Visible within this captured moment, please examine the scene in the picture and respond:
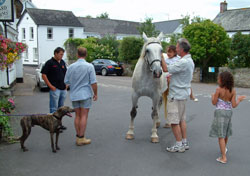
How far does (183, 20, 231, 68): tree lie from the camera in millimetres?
18766

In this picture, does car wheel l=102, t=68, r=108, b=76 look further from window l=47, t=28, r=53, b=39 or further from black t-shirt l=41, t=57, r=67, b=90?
window l=47, t=28, r=53, b=39

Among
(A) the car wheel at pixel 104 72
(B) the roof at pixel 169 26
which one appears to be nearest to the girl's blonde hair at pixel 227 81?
(A) the car wheel at pixel 104 72

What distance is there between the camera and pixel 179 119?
490cm

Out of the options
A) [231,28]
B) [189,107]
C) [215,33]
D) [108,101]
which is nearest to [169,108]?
[189,107]

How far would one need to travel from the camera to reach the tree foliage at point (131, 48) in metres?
25.5

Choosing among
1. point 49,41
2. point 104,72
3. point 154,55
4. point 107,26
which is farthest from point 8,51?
point 107,26

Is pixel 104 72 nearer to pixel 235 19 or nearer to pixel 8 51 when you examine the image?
pixel 8 51

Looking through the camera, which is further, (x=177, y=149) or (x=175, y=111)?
(x=177, y=149)

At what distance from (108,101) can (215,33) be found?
12.0 metres

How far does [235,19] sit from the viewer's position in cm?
3709

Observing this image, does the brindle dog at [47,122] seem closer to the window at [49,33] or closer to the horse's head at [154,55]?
the horse's head at [154,55]

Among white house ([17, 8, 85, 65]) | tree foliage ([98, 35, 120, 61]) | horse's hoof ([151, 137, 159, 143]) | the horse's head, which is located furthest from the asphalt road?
white house ([17, 8, 85, 65])

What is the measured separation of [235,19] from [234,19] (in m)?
0.18

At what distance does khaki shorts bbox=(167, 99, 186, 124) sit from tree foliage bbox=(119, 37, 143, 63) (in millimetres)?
21049
